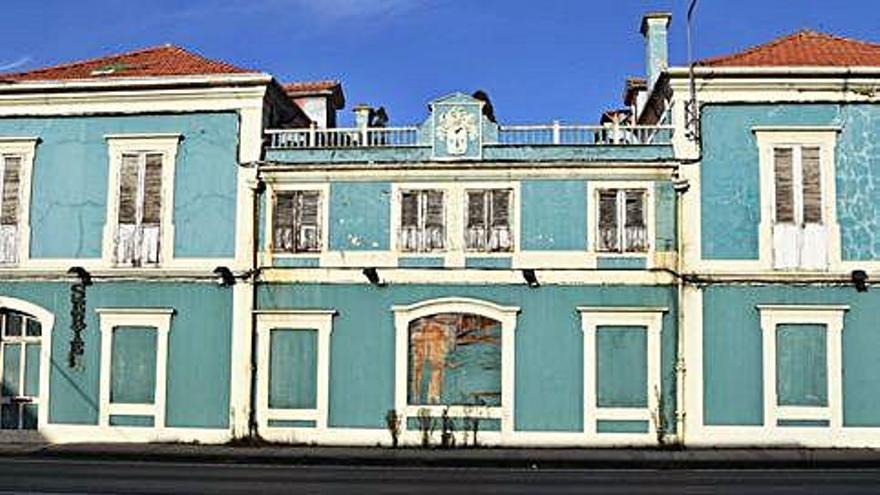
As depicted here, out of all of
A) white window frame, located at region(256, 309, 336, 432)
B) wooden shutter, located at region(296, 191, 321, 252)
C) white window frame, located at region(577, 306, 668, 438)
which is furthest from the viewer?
wooden shutter, located at region(296, 191, 321, 252)

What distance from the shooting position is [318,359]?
2200 cm

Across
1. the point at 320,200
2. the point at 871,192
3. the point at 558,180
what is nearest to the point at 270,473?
the point at 320,200

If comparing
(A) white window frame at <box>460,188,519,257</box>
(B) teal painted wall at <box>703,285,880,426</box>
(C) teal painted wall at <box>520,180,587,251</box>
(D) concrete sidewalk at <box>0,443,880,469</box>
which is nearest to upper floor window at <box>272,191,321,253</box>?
(A) white window frame at <box>460,188,519,257</box>

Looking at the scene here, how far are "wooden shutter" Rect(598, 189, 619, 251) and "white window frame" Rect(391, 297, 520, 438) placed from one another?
228 cm

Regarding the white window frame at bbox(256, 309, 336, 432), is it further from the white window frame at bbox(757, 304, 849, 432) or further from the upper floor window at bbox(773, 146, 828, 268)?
the upper floor window at bbox(773, 146, 828, 268)

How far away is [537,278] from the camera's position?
21672 mm

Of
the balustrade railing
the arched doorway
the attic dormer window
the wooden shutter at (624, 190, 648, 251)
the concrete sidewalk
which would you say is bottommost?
the concrete sidewalk

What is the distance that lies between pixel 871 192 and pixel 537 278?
697 cm

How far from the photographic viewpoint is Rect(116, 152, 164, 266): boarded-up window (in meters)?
22.7

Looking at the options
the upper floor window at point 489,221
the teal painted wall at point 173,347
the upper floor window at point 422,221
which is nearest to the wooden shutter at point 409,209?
the upper floor window at point 422,221

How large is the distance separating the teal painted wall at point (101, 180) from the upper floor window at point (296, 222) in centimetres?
96

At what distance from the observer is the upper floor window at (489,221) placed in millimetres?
21922

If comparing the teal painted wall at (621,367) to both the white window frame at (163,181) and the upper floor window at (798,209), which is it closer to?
the upper floor window at (798,209)

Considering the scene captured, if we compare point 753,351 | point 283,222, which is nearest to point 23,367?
point 283,222
